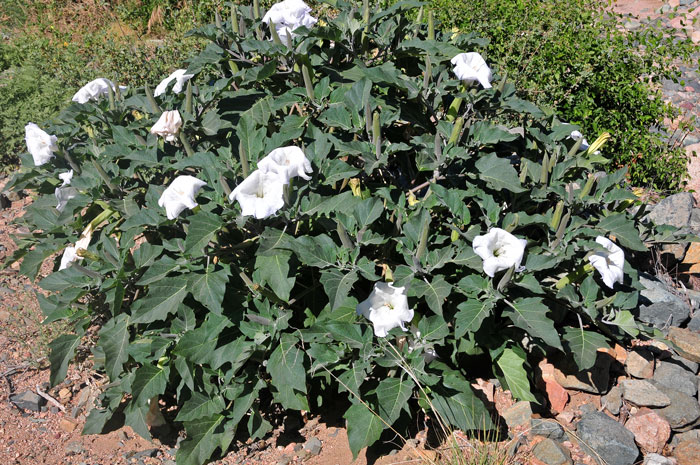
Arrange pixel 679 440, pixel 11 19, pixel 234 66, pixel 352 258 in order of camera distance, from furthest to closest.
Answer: pixel 11 19 < pixel 234 66 < pixel 679 440 < pixel 352 258

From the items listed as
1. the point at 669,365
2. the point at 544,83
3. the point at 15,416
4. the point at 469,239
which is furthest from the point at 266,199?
the point at 544,83

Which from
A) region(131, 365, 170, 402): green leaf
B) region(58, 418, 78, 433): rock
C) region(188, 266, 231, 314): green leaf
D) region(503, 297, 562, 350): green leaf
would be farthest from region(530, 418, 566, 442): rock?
region(58, 418, 78, 433): rock

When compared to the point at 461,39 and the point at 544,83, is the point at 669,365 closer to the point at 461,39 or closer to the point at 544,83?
the point at 461,39

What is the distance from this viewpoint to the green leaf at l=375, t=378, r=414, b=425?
2.31m

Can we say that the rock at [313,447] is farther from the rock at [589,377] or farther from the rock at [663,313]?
the rock at [663,313]

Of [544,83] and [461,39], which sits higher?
[461,39]

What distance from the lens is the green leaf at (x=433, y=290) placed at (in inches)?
89.6

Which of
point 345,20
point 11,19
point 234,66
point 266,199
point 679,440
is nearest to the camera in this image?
point 266,199

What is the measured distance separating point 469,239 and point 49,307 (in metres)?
1.82

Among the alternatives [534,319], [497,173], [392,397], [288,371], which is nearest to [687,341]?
[534,319]

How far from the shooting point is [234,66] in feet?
10.00

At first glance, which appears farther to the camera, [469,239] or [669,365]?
[669,365]

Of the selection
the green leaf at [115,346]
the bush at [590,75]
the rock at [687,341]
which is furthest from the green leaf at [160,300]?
the bush at [590,75]

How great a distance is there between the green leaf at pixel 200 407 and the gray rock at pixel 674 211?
2733 mm
